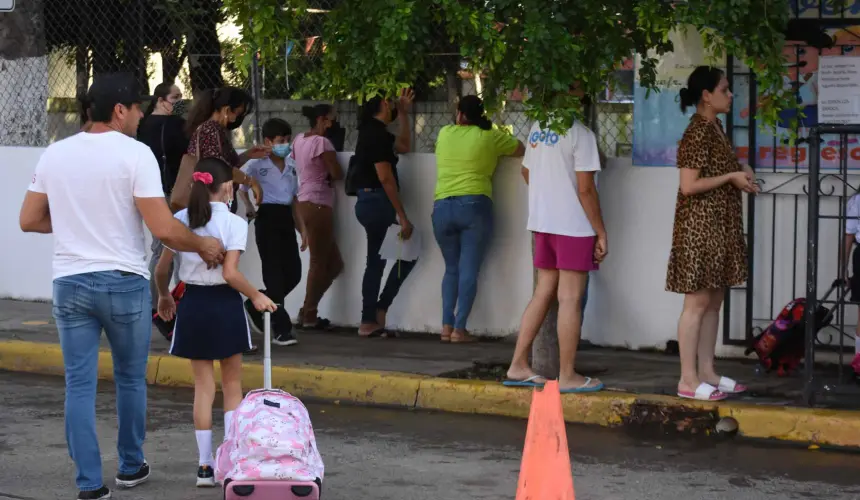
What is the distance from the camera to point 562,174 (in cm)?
785

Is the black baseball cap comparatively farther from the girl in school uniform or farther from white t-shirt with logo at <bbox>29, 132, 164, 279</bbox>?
the girl in school uniform

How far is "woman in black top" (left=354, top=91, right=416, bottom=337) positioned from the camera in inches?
389

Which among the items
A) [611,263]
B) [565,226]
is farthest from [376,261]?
[565,226]

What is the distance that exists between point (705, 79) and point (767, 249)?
1.84 metres

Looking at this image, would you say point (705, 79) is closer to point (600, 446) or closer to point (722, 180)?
point (722, 180)

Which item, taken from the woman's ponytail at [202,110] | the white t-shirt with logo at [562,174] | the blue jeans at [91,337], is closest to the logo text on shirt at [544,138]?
the white t-shirt with logo at [562,174]

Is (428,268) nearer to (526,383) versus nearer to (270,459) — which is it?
(526,383)

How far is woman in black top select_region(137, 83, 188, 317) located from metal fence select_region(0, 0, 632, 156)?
4.38ft

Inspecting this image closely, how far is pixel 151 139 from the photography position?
9.52 meters

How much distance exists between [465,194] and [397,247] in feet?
2.34

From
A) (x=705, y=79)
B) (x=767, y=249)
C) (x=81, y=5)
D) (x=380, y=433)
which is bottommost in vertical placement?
(x=380, y=433)

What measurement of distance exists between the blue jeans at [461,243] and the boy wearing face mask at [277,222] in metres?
1.03

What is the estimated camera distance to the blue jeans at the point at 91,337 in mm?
5668

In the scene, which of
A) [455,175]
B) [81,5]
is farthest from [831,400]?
[81,5]
